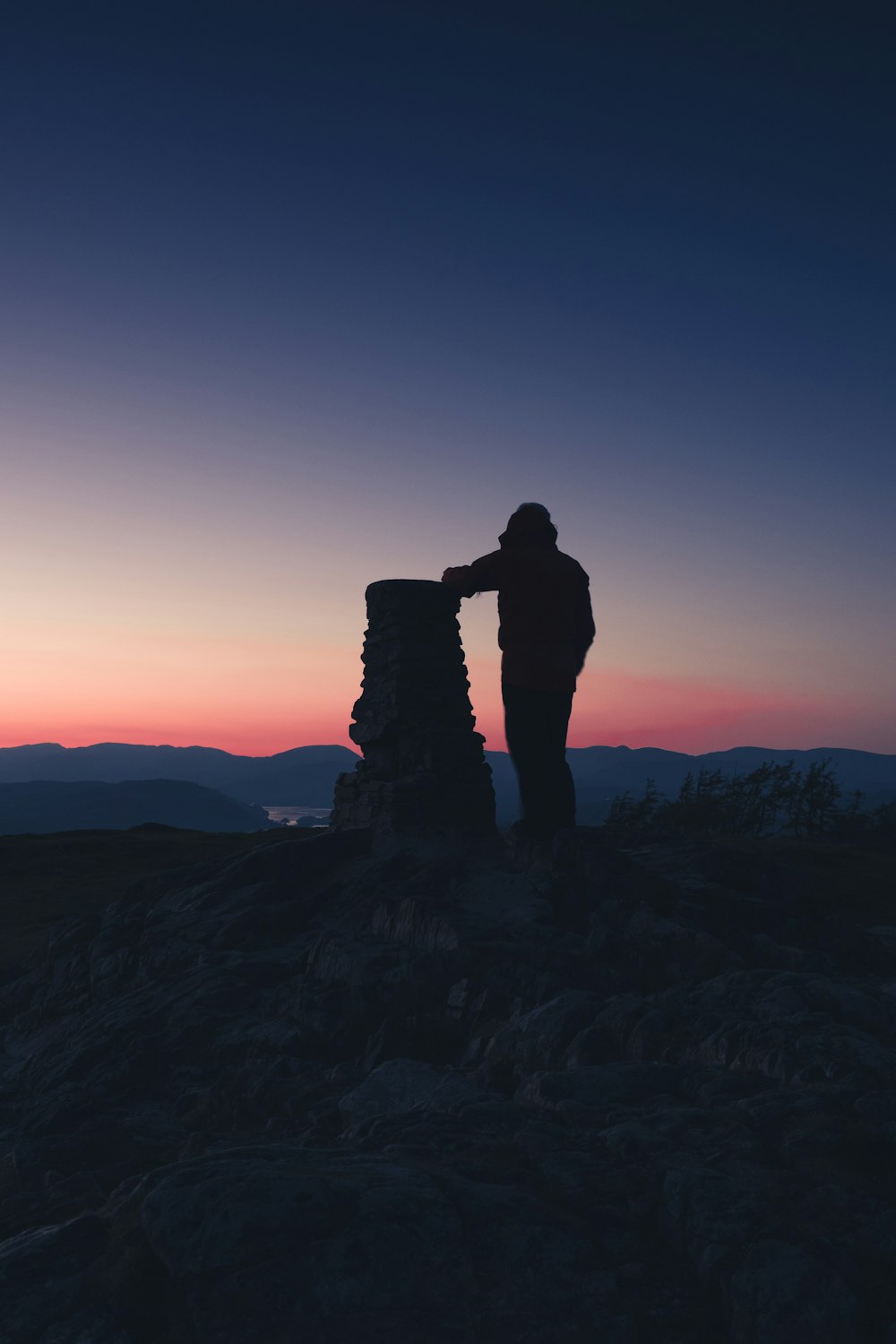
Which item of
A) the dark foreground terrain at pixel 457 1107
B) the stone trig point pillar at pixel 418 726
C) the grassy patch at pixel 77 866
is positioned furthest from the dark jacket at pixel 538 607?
the grassy patch at pixel 77 866

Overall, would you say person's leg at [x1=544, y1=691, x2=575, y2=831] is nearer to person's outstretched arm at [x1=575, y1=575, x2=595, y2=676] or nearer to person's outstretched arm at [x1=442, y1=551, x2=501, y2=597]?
person's outstretched arm at [x1=575, y1=575, x2=595, y2=676]

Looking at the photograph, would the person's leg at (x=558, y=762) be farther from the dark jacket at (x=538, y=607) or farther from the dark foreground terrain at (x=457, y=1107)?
the dark foreground terrain at (x=457, y=1107)

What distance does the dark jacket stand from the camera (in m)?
9.86

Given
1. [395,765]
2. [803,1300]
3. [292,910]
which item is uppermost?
[395,765]

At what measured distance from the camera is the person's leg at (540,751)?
9.94m

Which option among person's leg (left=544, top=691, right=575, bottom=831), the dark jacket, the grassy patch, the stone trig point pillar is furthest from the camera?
the grassy patch

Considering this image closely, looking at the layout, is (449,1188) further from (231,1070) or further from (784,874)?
(784,874)

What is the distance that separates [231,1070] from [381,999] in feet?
4.58

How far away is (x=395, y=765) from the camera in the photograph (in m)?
11.5

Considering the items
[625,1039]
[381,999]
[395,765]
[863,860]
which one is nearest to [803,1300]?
[625,1039]

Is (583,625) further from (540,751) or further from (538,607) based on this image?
(540,751)

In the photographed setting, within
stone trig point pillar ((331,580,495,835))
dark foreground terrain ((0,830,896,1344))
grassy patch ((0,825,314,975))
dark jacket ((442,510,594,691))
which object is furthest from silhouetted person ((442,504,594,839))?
grassy patch ((0,825,314,975))

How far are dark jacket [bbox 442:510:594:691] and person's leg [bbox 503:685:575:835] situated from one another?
0.18 m

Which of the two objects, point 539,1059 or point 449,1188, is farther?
point 539,1059
